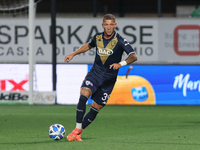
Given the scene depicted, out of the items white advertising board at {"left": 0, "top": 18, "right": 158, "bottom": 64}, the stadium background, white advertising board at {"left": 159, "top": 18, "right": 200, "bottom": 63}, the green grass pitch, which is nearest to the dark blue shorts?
the green grass pitch

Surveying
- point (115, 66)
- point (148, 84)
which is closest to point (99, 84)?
point (115, 66)

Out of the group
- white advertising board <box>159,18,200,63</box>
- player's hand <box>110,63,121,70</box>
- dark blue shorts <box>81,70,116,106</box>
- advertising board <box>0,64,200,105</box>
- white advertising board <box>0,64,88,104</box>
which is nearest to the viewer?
player's hand <box>110,63,121,70</box>

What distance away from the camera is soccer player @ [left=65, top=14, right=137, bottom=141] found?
7082 millimetres

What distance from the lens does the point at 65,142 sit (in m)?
6.86

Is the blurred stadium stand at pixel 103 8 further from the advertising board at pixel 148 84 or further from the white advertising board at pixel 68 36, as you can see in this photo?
the advertising board at pixel 148 84

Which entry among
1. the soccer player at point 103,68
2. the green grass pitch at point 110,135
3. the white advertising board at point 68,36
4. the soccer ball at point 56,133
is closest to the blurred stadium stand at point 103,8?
the white advertising board at point 68,36

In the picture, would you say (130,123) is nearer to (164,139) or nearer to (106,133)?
(106,133)

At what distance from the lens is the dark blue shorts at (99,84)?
7.18m

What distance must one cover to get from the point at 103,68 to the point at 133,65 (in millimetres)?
9841

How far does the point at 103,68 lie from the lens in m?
7.29

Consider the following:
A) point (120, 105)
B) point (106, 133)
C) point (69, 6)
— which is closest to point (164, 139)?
point (106, 133)

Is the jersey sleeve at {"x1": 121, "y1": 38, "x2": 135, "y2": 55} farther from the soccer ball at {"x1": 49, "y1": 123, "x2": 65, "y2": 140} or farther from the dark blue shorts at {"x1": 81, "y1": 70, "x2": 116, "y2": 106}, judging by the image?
the soccer ball at {"x1": 49, "y1": 123, "x2": 65, "y2": 140}

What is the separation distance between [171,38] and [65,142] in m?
11.7

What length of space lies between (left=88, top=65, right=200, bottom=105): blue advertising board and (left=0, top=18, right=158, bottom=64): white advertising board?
103cm
